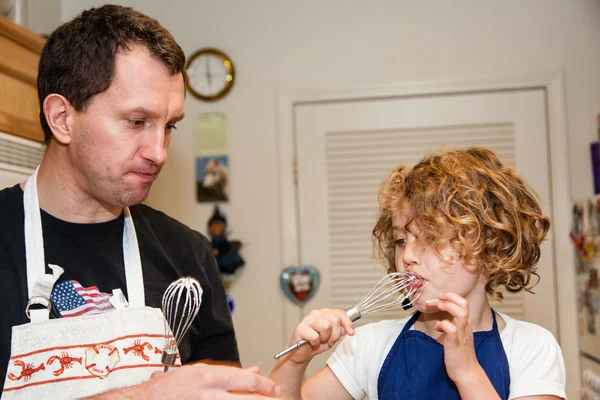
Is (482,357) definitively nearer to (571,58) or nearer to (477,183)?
(477,183)

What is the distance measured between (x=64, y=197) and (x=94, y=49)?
302 millimetres

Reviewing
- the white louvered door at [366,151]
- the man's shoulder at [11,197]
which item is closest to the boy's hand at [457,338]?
the man's shoulder at [11,197]

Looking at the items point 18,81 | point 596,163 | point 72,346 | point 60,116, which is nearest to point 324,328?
point 72,346

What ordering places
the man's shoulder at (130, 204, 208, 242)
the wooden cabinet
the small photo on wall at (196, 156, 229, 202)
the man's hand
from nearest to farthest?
the man's hand, the man's shoulder at (130, 204, 208, 242), the wooden cabinet, the small photo on wall at (196, 156, 229, 202)

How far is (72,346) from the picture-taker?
1.26 m

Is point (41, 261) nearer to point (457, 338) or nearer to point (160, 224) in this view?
point (160, 224)

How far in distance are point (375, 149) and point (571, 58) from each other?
36.4 inches

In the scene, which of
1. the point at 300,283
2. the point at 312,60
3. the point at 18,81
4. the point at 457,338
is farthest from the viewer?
the point at 312,60

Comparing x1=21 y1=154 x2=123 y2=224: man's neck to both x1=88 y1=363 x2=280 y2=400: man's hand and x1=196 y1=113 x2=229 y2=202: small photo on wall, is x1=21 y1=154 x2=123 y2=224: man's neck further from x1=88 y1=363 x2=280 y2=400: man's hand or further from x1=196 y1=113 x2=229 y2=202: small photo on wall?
x1=196 y1=113 x2=229 y2=202: small photo on wall

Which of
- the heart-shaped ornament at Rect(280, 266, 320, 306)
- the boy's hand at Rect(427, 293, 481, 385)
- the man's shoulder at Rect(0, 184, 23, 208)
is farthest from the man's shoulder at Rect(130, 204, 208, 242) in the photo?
the heart-shaped ornament at Rect(280, 266, 320, 306)

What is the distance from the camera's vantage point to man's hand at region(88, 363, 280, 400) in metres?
1.05

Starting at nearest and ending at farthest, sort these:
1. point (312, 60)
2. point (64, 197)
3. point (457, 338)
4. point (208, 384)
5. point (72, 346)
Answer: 1. point (208, 384)
2. point (457, 338)
3. point (72, 346)
4. point (64, 197)
5. point (312, 60)

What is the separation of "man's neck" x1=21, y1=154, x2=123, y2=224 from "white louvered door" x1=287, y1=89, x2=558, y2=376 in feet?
5.71

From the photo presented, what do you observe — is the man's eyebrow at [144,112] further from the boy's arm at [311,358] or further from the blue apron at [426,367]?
the blue apron at [426,367]
